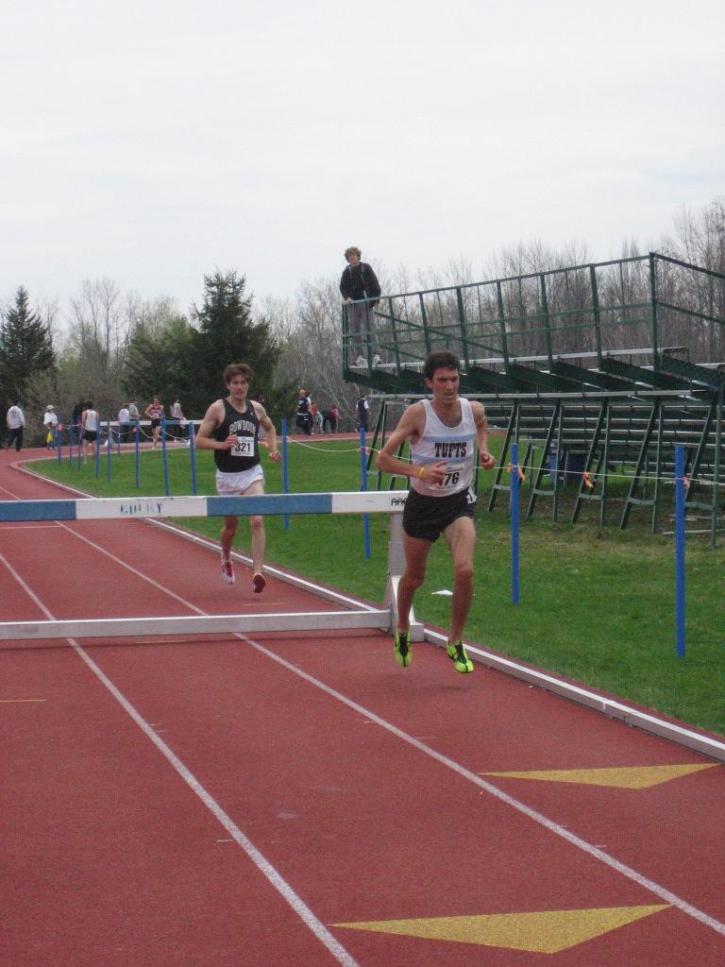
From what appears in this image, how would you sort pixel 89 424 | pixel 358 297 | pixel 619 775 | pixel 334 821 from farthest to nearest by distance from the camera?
pixel 89 424 < pixel 358 297 < pixel 619 775 < pixel 334 821

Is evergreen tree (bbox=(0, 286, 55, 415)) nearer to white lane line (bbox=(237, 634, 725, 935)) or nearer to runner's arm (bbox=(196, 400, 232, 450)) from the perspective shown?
runner's arm (bbox=(196, 400, 232, 450))

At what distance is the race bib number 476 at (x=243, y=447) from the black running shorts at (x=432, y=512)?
4338 mm

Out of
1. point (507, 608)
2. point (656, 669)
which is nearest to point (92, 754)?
point (656, 669)

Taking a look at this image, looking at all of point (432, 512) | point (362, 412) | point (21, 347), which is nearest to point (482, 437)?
point (432, 512)

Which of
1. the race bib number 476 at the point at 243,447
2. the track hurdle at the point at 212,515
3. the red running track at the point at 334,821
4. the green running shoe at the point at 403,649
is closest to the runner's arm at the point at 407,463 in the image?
the green running shoe at the point at 403,649

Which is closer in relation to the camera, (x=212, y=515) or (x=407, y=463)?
(x=407, y=463)

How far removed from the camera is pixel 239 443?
13.5 metres

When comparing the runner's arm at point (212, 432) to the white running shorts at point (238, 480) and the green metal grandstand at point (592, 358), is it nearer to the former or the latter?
the white running shorts at point (238, 480)

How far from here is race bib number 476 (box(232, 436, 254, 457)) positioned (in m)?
Answer: 13.5

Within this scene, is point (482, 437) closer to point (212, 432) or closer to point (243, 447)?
point (243, 447)

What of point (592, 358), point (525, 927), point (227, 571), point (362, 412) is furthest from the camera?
point (362, 412)

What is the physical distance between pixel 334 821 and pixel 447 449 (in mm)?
3242

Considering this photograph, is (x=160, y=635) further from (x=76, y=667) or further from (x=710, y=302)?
(x=710, y=302)

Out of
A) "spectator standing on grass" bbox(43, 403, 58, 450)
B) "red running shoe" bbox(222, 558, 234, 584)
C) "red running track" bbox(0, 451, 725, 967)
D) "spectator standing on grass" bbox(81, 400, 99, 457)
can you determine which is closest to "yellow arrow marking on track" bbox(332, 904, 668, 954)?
"red running track" bbox(0, 451, 725, 967)
